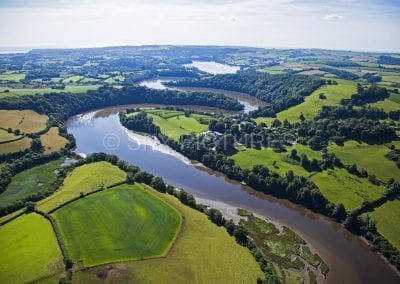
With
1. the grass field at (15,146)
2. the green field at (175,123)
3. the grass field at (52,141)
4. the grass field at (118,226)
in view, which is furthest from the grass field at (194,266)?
the grass field at (15,146)

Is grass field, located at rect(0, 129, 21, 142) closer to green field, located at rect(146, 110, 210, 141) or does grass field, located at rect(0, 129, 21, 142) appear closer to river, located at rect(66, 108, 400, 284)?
river, located at rect(66, 108, 400, 284)

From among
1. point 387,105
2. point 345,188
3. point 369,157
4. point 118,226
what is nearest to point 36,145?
point 118,226

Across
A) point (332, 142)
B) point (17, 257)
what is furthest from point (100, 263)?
point (332, 142)

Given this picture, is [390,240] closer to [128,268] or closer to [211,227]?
[211,227]

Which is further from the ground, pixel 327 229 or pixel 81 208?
pixel 81 208

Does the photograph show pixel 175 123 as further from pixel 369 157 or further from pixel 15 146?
pixel 369 157

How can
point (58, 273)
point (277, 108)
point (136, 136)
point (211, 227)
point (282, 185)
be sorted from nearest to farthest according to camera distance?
point (58, 273), point (211, 227), point (282, 185), point (136, 136), point (277, 108)
